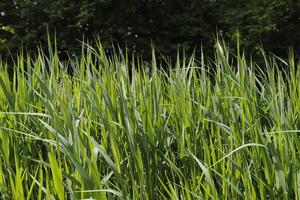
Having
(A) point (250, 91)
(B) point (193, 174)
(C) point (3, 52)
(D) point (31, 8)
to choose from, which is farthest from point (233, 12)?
(B) point (193, 174)

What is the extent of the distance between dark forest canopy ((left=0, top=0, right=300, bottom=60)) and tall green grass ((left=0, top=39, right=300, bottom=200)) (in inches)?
152

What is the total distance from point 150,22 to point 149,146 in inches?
182

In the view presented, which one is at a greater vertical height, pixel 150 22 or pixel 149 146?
pixel 150 22

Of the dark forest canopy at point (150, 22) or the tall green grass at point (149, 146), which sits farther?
the dark forest canopy at point (150, 22)

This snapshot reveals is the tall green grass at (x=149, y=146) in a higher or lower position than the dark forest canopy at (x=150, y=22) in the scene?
lower

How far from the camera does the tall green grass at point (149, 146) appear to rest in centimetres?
108

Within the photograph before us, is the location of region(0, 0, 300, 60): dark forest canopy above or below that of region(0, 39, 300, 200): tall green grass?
above

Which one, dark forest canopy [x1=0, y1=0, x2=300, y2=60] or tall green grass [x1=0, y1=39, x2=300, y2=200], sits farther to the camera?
dark forest canopy [x1=0, y1=0, x2=300, y2=60]

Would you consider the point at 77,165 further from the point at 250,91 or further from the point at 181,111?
the point at 250,91

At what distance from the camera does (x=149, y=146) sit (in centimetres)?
129

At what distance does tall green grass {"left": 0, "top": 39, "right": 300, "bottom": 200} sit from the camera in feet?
3.56

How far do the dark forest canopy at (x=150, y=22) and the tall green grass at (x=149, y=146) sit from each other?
3.86 m

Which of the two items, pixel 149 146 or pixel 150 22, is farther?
pixel 150 22

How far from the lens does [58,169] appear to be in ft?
3.41
